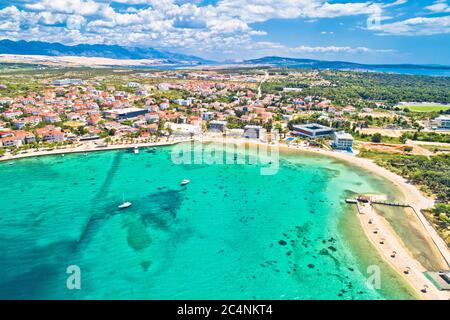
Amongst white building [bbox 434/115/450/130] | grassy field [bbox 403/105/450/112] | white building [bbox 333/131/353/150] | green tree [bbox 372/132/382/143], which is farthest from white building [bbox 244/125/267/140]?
grassy field [bbox 403/105/450/112]

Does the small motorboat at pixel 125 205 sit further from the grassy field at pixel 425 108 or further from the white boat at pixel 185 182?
the grassy field at pixel 425 108

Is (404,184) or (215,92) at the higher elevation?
(215,92)

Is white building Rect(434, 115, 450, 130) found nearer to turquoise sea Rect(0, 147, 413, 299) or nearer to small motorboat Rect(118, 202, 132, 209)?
turquoise sea Rect(0, 147, 413, 299)

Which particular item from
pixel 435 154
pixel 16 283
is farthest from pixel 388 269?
pixel 435 154

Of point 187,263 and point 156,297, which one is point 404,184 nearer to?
point 187,263

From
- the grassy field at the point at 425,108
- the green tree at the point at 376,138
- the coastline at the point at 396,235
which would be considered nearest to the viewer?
the coastline at the point at 396,235

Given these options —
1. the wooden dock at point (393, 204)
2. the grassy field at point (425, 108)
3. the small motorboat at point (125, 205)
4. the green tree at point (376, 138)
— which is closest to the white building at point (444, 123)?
the grassy field at point (425, 108)

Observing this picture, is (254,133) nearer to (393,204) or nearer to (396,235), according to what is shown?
(393,204)
